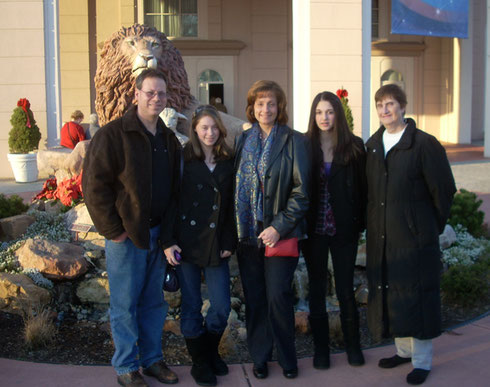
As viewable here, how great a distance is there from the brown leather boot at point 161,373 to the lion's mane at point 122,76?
3212 mm

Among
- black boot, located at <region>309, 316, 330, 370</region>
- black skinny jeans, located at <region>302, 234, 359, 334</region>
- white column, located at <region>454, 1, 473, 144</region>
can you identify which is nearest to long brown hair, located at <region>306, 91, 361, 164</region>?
black skinny jeans, located at <region>302, 234, 359, 334</region>

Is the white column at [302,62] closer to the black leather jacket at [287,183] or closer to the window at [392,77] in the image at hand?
the window at [392,77]

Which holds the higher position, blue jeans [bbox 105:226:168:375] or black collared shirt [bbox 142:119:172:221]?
black collared shirt [bbox 142:119:172:221]

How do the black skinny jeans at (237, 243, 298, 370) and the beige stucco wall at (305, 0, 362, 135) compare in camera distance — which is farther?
the beige stucco wall at (305, 0, 362, 135)

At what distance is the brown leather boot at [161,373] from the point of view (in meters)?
3.39

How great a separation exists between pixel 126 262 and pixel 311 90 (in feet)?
33.8

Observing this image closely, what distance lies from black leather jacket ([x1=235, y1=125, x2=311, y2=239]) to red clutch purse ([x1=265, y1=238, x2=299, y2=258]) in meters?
0.03

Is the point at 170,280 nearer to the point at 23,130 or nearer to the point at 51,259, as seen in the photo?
the point at 51,259

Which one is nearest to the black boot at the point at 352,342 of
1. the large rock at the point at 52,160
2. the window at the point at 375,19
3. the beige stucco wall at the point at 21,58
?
the large rock at the point at 52,160

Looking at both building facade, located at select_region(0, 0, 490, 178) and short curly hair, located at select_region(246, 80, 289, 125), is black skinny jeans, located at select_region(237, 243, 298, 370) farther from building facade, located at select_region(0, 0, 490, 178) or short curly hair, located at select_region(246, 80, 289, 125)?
building facade, located at select_region(0, 0, 490, 178)

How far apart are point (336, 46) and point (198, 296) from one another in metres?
10.6

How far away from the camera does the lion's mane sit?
5926mm

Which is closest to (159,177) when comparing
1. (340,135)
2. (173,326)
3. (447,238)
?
(340,135)

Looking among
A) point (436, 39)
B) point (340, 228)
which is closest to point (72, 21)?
point (436, 39)
